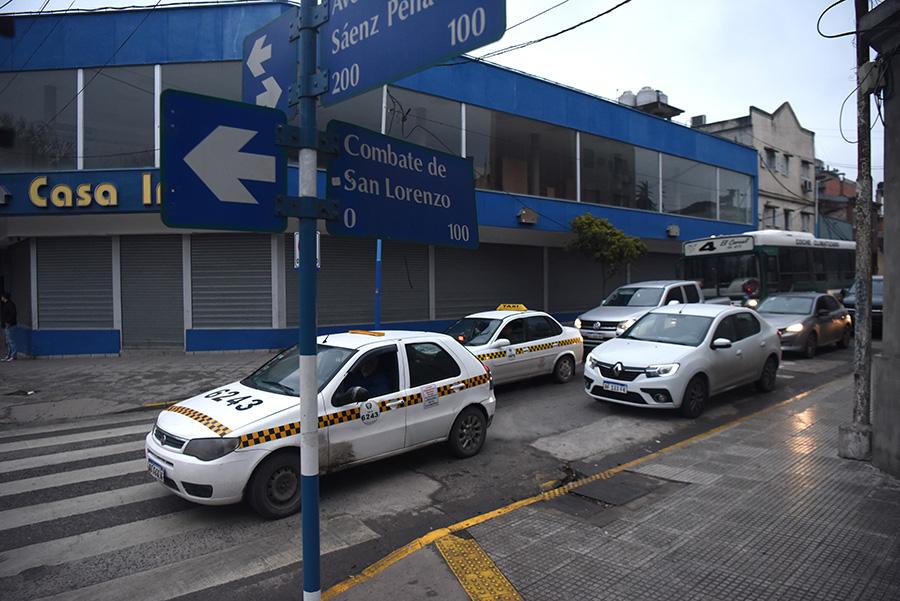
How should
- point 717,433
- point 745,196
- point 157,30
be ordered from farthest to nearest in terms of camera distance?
point 745,196 → point 157,30 → point 717,433

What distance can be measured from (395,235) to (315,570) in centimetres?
178

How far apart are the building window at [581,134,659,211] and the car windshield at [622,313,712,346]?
513 inches

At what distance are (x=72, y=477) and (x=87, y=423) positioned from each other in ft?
10.7

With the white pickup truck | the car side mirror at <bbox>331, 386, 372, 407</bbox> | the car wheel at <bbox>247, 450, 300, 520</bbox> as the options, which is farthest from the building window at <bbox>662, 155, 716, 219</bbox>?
the car wheel at <bbox>247, 450, 300, 520</bbox>

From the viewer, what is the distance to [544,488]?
18.7ft

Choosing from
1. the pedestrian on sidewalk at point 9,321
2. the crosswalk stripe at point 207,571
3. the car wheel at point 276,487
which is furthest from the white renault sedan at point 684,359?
the pedestrian on sidewalk at point 9,321

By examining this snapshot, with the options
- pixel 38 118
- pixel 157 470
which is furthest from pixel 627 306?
pixel 38 118

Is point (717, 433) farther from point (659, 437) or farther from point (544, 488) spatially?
point (544, 488)

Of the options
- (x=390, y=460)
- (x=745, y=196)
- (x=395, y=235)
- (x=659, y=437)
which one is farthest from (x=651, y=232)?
(x=395, y=235)

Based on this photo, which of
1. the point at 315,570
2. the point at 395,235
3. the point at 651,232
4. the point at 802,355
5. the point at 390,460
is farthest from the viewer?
the point at 651,232

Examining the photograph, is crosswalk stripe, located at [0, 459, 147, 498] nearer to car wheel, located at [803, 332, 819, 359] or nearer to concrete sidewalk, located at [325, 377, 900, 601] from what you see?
concrete sidewalk, located at [325, 377, 900, 601]

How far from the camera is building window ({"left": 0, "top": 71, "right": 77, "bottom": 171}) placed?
14.4 meters

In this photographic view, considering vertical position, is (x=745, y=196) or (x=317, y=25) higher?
(x=745, y=196)

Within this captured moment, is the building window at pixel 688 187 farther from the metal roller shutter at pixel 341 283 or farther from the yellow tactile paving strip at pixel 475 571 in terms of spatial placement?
the yellow tactile paving strip at pixel 475 571
